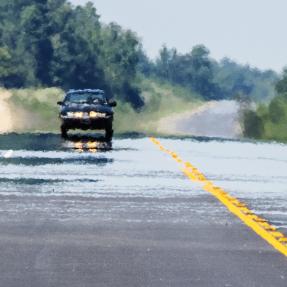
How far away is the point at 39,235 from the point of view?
18.6 meters

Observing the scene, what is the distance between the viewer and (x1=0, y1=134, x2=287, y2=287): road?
48.5 feet

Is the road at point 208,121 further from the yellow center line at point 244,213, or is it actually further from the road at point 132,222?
the yellow center line at point 244,213

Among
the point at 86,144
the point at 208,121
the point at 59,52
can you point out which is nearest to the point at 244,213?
the point at 86,144

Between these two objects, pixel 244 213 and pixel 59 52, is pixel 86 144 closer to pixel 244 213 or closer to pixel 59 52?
pixel 244 213

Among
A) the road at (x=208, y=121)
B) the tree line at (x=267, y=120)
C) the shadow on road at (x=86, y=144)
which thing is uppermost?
the shadow on road at (x=86, y=144)

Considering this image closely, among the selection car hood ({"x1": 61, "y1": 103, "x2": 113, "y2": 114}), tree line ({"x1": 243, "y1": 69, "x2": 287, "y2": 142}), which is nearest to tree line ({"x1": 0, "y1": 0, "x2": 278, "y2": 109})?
tree line ({"x1": 243, "y1": 69, "x2": 287, "y2": 142})

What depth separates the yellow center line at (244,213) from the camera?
18.2 m

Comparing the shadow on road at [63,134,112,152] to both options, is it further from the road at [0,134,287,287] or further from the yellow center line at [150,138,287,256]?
the yellow center line at [150,138,287,256]

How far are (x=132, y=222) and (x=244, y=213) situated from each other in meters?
2.29

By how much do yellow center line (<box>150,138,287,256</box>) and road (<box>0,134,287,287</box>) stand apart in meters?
0.15

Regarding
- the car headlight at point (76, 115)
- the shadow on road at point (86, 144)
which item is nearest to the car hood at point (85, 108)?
the car headlight at point (76, 115)

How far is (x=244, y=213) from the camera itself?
2222 centimetres

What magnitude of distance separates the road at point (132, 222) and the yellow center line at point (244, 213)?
0.50 ft

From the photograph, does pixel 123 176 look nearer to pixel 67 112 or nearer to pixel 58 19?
pixel 67 112
